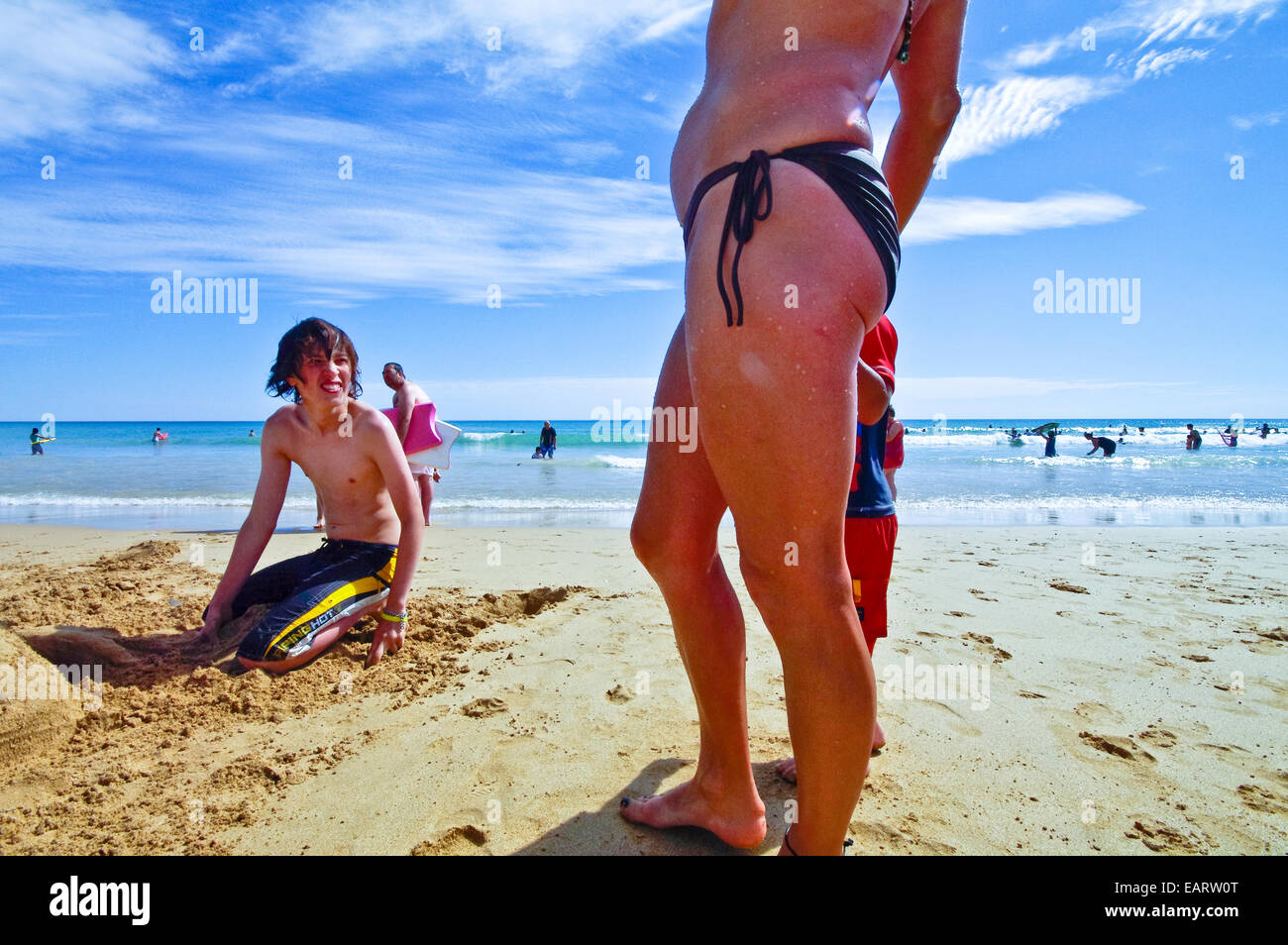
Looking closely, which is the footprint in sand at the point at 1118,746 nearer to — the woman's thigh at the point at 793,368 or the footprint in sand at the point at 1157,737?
the footprint in sand at the point at 1157,737

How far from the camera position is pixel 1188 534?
7.60m

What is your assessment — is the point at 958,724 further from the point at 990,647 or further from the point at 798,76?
the point at 798,76

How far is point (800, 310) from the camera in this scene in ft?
4.05

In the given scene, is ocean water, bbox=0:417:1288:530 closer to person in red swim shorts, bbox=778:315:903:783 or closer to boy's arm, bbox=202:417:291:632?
person in red swim shorts, bbox=778:315:903:783

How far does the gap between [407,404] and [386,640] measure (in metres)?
5.03

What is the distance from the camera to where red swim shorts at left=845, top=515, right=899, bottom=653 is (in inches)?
90.4

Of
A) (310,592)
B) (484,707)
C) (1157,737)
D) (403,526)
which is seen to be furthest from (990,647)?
(310,592)

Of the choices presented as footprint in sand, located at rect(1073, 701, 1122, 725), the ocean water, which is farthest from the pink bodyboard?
footprint in sand, located at rect(1073, 701, 1122, 725)

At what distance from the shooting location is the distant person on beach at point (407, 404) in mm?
7680

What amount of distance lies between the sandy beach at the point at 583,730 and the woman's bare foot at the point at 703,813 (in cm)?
5

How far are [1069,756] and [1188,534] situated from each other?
7.15 metres
